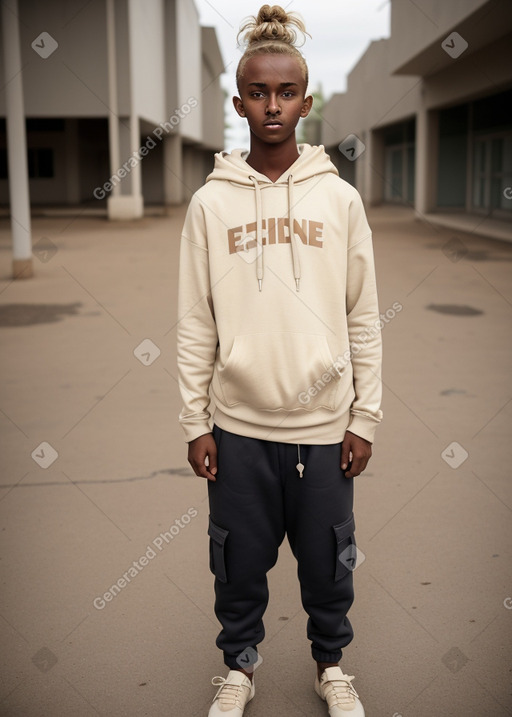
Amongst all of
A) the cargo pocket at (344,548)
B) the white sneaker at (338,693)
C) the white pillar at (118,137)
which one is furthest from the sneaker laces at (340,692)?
the white pillar at (118,137)

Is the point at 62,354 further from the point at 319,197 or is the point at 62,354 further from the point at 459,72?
the point at 459,72

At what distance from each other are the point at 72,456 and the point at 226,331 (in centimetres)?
234

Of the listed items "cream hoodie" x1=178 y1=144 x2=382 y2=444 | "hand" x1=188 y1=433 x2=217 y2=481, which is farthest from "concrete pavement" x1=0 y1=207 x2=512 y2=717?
"cream hoodie" x1=178 y1=144 x2=382 y2=444

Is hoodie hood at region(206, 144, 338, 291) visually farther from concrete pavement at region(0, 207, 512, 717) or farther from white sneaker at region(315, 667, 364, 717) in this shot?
concrete pavement at region(0, 207, 512, 717)

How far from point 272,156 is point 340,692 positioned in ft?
4.84

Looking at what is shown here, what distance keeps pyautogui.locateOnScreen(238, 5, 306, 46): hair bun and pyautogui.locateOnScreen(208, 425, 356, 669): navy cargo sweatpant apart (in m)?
1.04

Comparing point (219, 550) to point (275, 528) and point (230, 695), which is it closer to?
point (275, 528)

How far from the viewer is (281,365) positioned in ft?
6.61

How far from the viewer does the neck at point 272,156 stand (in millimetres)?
2068

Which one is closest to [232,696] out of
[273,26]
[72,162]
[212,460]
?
[212,460]

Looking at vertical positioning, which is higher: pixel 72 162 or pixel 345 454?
pixel 72 162

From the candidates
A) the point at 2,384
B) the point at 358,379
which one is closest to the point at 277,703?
the point at 358,379

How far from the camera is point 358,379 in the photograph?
7.20 feet

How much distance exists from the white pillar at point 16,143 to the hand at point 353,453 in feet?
29.8
